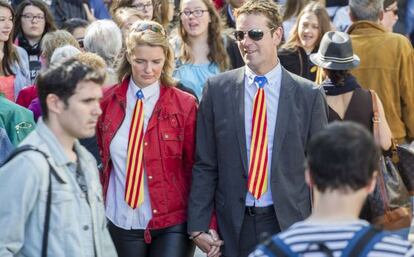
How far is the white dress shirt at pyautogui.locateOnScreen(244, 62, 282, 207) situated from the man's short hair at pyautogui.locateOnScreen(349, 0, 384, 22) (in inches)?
97.3

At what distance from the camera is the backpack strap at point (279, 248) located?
11.3 ft

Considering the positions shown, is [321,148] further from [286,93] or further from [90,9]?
[90,9]

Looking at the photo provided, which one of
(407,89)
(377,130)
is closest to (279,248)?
(377,130)

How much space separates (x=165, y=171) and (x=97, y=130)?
0.55 meters

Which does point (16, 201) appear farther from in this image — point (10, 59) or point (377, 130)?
point (10, 59)

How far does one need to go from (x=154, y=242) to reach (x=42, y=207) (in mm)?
1536

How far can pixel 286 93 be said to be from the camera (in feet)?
19.0

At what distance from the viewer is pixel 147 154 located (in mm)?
5938

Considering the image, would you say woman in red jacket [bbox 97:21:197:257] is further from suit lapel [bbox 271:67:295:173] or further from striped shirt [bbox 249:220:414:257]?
striped shirt [bbox 249:220:414:257]

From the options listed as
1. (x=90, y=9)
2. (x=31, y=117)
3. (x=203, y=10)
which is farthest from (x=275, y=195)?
(x=90, y=9)

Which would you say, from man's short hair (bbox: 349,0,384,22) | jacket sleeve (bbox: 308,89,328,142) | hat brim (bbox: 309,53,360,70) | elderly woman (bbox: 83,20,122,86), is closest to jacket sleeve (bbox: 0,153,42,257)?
jacket sleeve (bbox: 308,89,328,142)

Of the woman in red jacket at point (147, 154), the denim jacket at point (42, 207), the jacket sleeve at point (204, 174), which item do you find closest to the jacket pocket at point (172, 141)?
the woman in red jacket at point (147, 154)

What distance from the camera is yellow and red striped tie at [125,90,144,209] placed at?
5.89m

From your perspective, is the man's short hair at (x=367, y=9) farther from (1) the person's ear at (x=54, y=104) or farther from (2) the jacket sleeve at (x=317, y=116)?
(1) the person's ear at (x=54, y=104)
